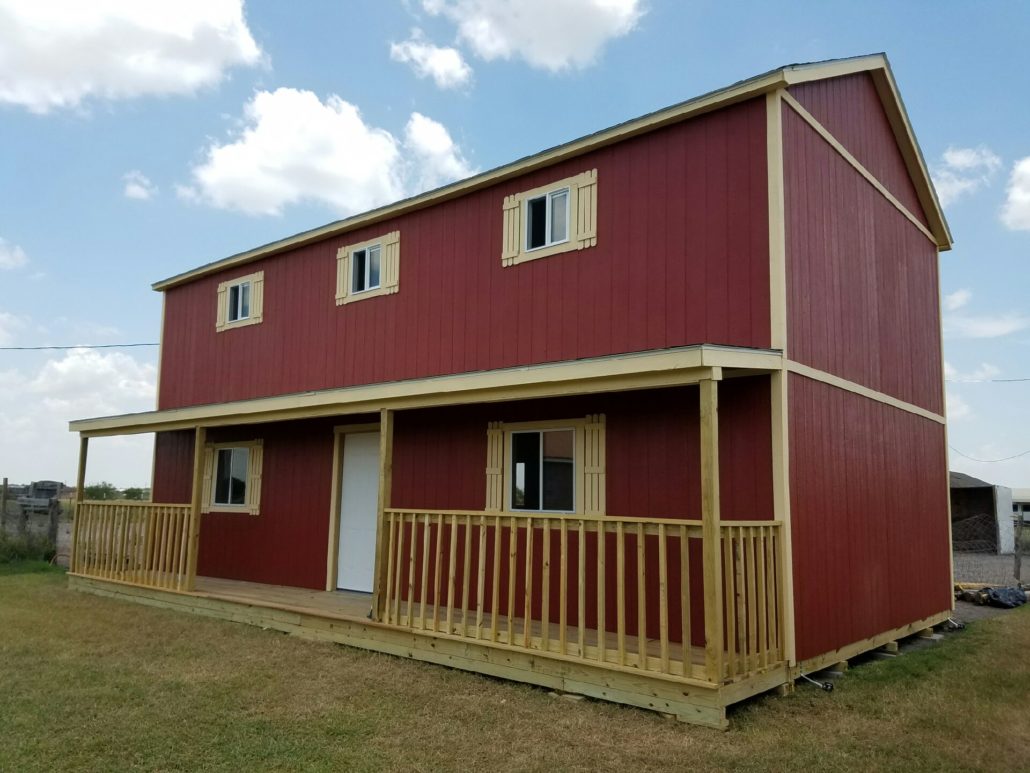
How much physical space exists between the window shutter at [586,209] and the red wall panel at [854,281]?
6.28 feet

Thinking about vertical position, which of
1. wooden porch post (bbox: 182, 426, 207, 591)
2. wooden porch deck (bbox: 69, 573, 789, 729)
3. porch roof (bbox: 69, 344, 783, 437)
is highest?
porch roof (bbox: 69, 344, 783, 437)

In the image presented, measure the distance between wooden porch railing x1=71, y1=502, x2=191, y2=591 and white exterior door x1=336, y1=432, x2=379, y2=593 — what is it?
1946 millimetres

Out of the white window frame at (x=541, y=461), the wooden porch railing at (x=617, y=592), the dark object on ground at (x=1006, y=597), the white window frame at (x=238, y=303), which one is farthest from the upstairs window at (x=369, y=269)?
the dark object on ground at (x=1006, y=597)

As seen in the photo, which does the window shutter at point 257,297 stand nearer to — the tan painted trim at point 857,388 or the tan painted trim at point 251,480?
the tan painted trim at point 251,480

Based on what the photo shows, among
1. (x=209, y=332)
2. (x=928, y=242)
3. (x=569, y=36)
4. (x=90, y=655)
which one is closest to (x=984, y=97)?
(x=928, y=242)

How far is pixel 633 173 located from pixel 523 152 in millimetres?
1517

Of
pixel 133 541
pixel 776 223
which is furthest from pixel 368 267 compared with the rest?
pixel 776 223

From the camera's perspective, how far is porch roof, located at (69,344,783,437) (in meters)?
6.00

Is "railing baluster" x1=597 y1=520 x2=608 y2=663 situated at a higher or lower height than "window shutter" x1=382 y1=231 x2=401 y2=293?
lower

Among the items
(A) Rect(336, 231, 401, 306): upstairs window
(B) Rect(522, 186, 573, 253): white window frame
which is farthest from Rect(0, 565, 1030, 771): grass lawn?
(A) Rect(336, 231, 401, 306): upstairs window

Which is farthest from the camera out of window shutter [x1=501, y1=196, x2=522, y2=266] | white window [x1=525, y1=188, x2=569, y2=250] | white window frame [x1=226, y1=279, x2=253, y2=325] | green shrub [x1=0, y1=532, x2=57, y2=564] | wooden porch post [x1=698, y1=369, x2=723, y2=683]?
green shrub [x1=0, y1=532, x2=57, y2=564]

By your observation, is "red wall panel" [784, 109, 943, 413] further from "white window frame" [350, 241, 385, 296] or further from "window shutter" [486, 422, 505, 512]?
"white window frame" [350, 241, 385, 296]

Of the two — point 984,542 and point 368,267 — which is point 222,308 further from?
point 984,542

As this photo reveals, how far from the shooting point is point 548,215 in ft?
28.9
